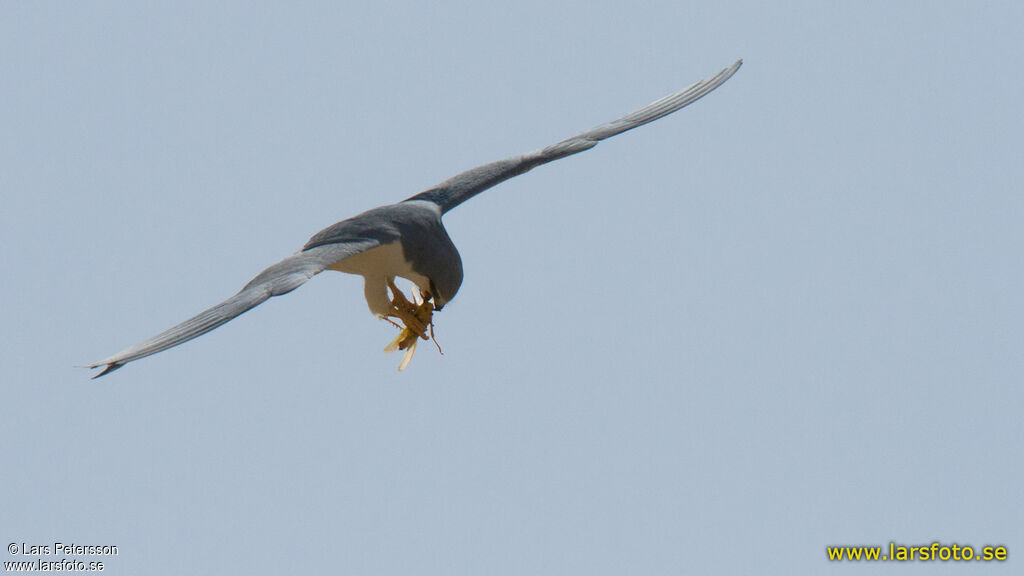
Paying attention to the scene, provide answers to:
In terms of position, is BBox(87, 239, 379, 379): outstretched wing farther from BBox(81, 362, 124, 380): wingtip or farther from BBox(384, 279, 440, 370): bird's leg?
BBox(384, 279, 440, 370): bird's leg

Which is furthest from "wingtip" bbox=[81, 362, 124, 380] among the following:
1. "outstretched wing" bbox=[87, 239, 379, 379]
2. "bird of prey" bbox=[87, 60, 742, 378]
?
"bird of prey" bbox=[87, 60, 742, 378]

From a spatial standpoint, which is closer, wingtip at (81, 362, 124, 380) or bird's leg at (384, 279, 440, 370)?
wingtip at (81, 362, 124, 380)

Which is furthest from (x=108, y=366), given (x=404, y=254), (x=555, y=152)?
(x=555, y=152)

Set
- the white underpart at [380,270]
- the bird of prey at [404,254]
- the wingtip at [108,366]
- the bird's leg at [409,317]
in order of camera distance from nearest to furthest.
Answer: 1. the wingtip at [108,366]
2. the bird of prey at [404,254]
3. the white underpart at [380,270]
4. the bird's leg at [409,317]

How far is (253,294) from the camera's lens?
898cm

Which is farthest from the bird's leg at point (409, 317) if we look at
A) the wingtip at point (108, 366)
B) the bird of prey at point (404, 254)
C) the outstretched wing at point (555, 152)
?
the wingtip at point (108, 366)

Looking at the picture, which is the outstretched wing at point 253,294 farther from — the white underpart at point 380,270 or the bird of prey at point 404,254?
the white underpart at point 380,270

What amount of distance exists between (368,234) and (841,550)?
4.94 meters

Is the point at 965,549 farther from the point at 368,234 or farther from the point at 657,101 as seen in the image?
the point at 368,234

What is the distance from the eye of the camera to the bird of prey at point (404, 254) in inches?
364

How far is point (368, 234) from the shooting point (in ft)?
34.4

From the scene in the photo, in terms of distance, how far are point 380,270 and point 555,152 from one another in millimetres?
2241

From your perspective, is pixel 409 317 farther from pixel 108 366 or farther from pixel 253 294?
pixel 108 366

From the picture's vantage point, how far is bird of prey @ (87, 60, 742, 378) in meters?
9.24
